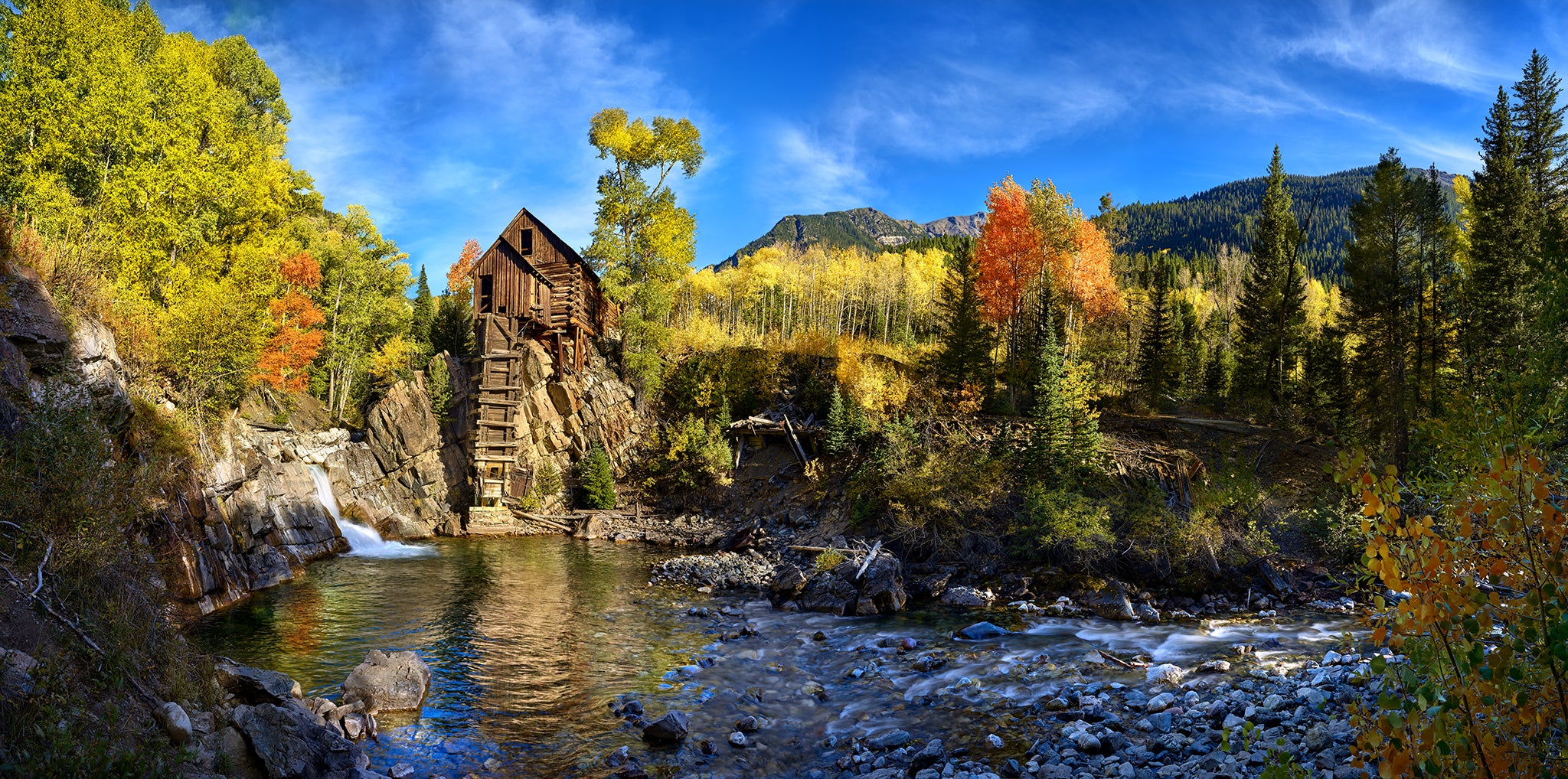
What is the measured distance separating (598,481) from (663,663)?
22341 mm

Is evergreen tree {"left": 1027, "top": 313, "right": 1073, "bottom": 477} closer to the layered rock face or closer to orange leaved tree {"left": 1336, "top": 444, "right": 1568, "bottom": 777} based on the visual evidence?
orange leaved tree {"left": 1336, "top": 444, "right": 1568, "bottom": 777}

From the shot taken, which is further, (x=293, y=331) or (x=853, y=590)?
(x=293, y=331)

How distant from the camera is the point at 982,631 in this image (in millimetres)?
14727

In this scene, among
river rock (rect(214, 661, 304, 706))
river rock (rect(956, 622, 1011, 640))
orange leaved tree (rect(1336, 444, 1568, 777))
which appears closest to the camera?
orange leaved tree (rect(1336, 444, 1568, 777))

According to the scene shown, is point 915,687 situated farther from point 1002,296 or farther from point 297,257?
point 297,257

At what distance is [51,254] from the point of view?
47.5ft

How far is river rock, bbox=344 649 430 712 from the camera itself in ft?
34.3

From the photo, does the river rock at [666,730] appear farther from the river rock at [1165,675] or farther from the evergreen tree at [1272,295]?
the evergreen tree at [1272,295]

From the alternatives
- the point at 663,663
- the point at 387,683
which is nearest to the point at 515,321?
the point at 663,663

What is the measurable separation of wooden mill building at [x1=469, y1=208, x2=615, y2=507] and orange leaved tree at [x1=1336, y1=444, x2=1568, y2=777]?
117ft

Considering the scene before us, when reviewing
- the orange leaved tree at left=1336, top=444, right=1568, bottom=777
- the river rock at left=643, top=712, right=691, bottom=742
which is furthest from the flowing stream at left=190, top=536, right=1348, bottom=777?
the orange leaved tree at left=1336, top=444, right=1568, bottom=777

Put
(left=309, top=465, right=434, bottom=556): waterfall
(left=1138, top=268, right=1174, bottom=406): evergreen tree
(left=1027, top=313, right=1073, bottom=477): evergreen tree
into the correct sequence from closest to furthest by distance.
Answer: (left=1027, top=313, right=1073, bottom=477): evergreen tree → (left=309, top=465, right=434, bottom=556): waterfall → (left=1138, top=268, right=1174, bottom=406): evergreen tree

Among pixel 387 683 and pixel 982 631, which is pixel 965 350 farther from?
pixel 387 683

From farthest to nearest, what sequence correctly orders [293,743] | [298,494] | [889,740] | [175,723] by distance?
[298,494]
[889,740]
[293,743]
[175,723]
